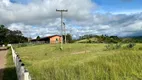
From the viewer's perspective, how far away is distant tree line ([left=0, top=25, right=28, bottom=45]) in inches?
3088

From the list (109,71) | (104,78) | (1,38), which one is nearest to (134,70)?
(109,71)

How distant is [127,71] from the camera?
34.7ft

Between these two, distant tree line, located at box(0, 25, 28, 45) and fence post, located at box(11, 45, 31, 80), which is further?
distant tree line, located at box(0, 25, 28, 45)

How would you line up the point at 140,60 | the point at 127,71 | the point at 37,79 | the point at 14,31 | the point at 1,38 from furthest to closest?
the point at 14,31 < the point at 1,38 < the point at 140,60 < the point at 127,71 < the point at 37,79

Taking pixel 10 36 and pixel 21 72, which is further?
pixel 10 36

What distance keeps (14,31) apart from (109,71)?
98.8 meters

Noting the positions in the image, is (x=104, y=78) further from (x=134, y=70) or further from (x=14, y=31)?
(x=14, y=31)

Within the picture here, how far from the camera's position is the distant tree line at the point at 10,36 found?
78.4m

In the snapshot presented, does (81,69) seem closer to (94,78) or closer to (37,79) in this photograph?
(94,78)

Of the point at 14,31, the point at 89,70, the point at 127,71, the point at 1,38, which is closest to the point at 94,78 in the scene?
the point at 89,70

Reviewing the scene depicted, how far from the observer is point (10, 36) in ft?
335

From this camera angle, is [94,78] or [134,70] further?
[134,70]

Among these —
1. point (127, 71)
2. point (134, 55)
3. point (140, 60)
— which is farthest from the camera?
point (134, 55)

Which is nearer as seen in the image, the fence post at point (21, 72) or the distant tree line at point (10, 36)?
the fence post at point (21, 72)
